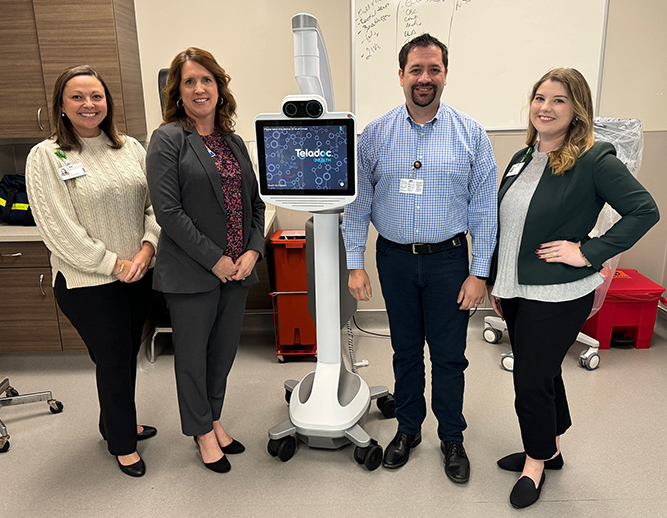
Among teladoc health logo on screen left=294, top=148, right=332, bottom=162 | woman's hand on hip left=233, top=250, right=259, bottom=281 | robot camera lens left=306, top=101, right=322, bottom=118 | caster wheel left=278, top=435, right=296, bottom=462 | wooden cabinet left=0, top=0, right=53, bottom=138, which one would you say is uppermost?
wooden cabinet left=0, top=0, right=53, bottom=138

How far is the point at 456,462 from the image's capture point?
208 cm

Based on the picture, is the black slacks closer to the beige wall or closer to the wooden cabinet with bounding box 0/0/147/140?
the wooden cabinet with bounding box 0/0/147/140

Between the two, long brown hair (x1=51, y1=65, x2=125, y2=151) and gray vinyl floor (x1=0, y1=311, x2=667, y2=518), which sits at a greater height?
long brown hair (x1=51, y1=65, x2=125, y2=151)

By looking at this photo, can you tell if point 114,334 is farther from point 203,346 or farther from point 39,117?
point 39,117

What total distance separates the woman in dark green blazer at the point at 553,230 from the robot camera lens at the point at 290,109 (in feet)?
2.59

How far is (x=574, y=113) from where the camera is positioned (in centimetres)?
168

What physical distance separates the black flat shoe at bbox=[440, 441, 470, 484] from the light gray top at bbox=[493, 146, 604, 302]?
71 cm

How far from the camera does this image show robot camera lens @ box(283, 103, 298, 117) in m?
1.80

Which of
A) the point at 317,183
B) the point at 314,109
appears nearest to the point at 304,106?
the point at 314,109

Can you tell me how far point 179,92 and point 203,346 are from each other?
3.16ft

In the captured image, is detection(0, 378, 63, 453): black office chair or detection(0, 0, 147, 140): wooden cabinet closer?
detection(0, 378, 63, 453): black office chair

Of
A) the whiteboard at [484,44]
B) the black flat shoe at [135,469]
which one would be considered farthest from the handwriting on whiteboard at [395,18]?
the black flat shoe at [135,469]

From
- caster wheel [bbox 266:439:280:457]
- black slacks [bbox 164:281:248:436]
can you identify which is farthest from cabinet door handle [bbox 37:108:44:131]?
caster wheel [bbox 266:439:280:457]

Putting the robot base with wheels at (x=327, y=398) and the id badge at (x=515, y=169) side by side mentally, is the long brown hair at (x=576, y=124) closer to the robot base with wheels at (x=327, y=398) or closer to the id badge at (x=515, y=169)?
the id badge at (x=515, y=169)
